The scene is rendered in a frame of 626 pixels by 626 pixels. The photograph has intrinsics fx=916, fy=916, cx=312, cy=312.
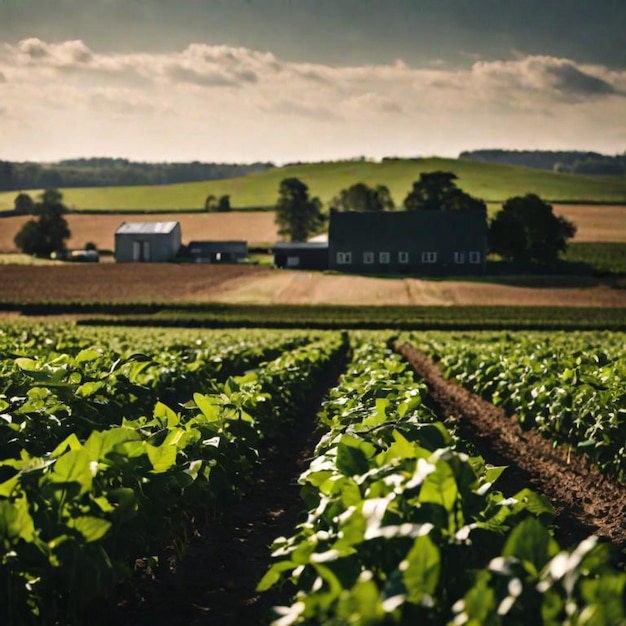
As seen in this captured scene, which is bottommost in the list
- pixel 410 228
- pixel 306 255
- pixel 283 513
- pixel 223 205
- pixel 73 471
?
pixel 283 513

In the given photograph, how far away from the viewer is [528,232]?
99.2 m

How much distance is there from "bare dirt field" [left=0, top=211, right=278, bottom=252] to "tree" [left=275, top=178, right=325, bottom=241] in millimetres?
4306

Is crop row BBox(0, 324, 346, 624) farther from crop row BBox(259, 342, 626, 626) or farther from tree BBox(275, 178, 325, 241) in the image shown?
tree BBox(275, 178, 325, 241)

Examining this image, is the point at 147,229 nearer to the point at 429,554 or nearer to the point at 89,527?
the point at 89,527

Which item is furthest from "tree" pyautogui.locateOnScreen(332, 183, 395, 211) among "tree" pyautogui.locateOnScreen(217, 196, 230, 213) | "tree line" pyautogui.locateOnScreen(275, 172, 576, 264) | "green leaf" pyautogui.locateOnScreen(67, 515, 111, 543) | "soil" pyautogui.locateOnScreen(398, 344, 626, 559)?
"green leaf" pyautogui.locateOnScreen(67, 515, 111, 543)

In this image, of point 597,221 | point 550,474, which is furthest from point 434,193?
point 550,474

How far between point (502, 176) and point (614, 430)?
194115mm

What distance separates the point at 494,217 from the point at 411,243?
10.1 meters

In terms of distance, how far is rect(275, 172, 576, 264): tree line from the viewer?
99.1 m

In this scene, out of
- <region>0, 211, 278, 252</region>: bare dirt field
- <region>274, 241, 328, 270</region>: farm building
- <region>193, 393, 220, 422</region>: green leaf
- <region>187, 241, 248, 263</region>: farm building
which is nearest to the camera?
<region>193, 393, 220, 422</region>: green leaf

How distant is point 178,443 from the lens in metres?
7.17

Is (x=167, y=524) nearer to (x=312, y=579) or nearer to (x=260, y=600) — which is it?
(x=260, y=600)

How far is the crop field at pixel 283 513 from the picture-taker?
3900mm

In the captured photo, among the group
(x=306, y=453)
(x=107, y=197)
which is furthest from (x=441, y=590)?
(x=107, y=197)
